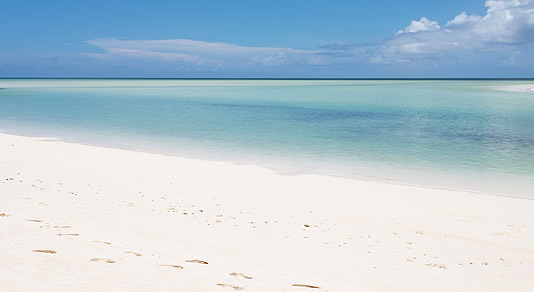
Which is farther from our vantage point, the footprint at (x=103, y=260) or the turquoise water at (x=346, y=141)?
the turquoise water at (x=346, y=141)

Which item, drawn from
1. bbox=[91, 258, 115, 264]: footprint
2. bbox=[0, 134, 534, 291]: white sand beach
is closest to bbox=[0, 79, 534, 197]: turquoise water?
bbox=[0, 134, 534, 291]: white sand beach

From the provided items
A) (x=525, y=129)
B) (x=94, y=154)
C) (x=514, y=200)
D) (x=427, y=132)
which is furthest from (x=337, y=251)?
(x=525, y=129)

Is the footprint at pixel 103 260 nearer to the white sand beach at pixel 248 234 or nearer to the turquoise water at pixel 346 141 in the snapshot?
the white sand beach at pixel 248 234

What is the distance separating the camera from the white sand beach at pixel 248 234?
4879 millimetres

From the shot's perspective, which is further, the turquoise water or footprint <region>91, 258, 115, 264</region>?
the turquoise water

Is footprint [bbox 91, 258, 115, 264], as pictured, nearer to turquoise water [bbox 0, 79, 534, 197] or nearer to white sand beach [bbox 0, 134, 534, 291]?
white sand beach [bbox 0, 134, 534, 291]

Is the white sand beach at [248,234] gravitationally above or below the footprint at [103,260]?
below

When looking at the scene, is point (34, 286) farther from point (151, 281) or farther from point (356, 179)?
point (356, 179)

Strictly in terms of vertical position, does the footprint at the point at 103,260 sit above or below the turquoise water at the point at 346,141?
above

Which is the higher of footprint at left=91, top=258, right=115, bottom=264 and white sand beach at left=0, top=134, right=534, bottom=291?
footprint at left=91, top=258, right=115, bottom=264

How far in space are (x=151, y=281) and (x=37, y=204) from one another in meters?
4.44

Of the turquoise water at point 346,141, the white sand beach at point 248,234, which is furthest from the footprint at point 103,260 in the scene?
the turquoise water at point 346,141

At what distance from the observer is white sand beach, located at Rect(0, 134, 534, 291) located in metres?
4.88

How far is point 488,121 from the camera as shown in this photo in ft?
93.1
